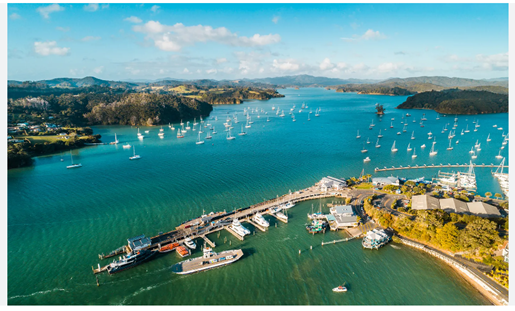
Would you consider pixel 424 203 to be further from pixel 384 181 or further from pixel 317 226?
pixel 317 226

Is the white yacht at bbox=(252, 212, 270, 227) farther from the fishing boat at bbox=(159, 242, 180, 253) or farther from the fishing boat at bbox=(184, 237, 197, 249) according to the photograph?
the fishing boat at bbox=(159, 242, 180, 253)

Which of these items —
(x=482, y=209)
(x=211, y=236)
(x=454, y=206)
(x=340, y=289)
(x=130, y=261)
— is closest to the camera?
(x=340, y=289)

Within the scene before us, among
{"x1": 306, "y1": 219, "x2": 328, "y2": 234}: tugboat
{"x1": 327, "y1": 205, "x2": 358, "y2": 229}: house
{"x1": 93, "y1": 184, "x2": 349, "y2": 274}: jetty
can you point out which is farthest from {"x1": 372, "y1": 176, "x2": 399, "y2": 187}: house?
{"x1": 306, "y1": 219, "x2": 328, "y2": 234}: tugboat

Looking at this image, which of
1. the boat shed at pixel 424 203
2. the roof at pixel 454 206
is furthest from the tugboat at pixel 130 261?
the roof at pixel 454 206

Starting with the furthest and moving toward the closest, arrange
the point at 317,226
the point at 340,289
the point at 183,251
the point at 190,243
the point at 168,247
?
the point at 317,226 < the point at 190,243 < the point at 168,247 < the point at 183,251 < the point at 340,289

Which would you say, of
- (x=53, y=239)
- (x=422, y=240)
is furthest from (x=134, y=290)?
(x=422, y=240)

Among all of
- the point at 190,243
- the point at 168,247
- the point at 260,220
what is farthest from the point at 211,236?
the point at 260,220

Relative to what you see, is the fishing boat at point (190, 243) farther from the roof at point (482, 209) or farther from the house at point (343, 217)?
the roof at point (482, 209)
